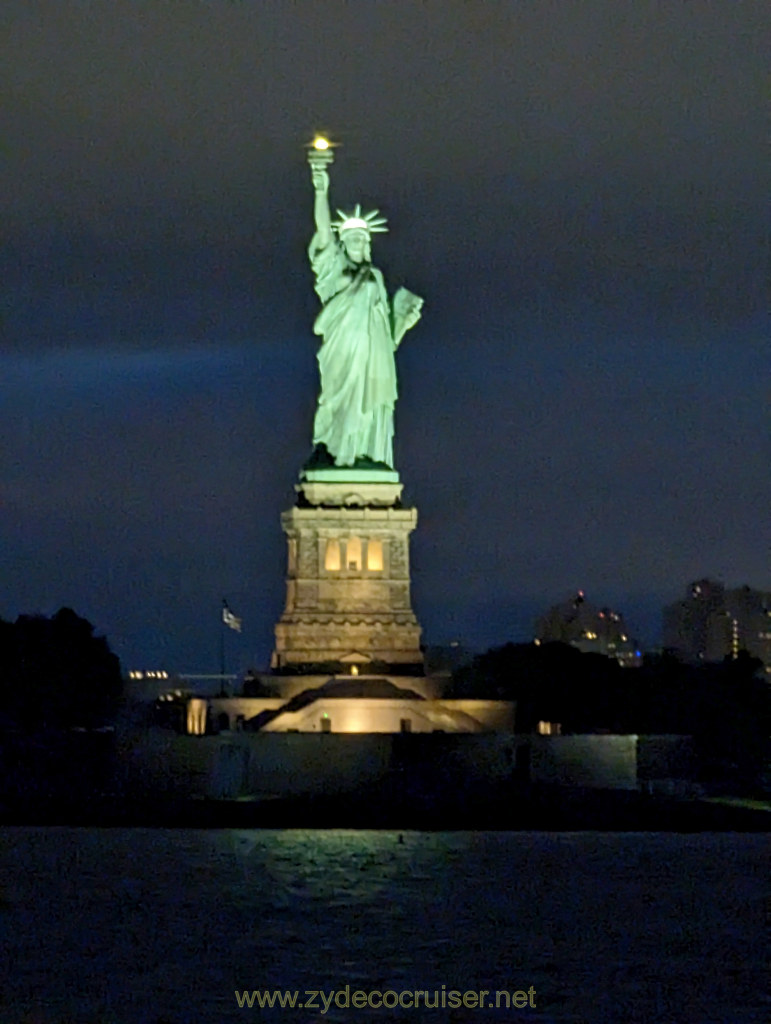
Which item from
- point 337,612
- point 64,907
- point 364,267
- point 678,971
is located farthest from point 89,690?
point 678,971

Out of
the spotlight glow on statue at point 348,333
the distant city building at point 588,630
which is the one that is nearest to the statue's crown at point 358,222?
the spotlight glow on statue at point 348,333

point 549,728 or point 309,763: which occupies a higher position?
point 549,728

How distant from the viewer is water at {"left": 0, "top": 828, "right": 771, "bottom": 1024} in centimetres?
3816

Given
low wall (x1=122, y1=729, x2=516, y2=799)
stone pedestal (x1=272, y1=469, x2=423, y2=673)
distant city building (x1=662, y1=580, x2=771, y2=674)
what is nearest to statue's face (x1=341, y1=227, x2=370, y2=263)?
stone pedestal (x1=272, y1=469, x2=423, y2=673)

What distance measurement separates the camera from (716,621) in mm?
162375

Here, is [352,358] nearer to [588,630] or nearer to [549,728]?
[549,728]

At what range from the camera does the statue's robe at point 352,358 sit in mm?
77562

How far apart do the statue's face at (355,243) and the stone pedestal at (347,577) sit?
236 inches

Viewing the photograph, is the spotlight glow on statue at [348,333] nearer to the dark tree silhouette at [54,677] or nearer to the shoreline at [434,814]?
the dark tree silhouette at [54,677]

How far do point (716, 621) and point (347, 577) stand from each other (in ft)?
292

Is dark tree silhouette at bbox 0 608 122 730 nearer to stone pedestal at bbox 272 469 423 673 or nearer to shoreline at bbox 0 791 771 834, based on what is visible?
stone pedestal at bbox 272 469 423 673

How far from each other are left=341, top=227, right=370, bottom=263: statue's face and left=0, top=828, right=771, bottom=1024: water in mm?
18009

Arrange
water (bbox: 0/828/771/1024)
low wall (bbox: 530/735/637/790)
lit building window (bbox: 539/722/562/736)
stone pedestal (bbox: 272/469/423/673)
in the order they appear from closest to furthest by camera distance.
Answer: water (bbox: 0/828/771/1024), low wall (bbox: 530/735/637/790), lit building window (bbox: 539/722/562/736), stone pedestal (bbox: 272/469/423/673)

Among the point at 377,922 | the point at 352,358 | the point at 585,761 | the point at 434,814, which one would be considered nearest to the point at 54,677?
the point at 352,358
